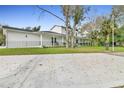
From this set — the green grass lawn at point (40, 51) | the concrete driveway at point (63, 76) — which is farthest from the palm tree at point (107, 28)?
the concrete driveway at point (63, 76)

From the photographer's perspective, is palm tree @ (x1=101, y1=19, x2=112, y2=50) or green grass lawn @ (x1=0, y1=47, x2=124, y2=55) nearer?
green grass lawn @ (x1=0, y1=47, x2=124, y2=55)

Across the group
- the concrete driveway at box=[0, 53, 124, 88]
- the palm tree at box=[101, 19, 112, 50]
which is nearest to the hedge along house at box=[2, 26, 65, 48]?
the palm tree at box=[101, 19, 112, 50]

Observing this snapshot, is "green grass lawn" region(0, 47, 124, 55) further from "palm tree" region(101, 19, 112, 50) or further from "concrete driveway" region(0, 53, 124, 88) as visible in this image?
"concrete driveway" region(0, 53, 124, 88)

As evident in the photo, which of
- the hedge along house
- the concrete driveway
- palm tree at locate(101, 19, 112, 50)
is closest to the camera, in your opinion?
the concrete driveway

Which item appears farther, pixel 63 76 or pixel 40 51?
pixel 40 51

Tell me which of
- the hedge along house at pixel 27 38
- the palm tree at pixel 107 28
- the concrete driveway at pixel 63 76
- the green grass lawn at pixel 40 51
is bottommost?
the concrete driveway at pixel 63 76

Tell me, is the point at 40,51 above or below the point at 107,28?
below

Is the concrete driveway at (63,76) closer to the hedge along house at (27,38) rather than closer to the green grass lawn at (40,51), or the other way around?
the green grass lawn at (40,51)

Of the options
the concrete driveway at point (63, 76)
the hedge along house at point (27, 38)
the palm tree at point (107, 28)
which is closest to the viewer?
the concrete driveway at point (63, 76)

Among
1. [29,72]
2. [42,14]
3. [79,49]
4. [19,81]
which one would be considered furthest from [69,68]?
[79,49]

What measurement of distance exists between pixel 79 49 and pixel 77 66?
11.5ft

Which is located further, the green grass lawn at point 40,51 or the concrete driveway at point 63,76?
the green grass lawn at point 40,51

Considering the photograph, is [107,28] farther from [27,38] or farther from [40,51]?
[27,38]

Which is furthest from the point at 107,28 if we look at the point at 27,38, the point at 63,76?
the point at 63,76
